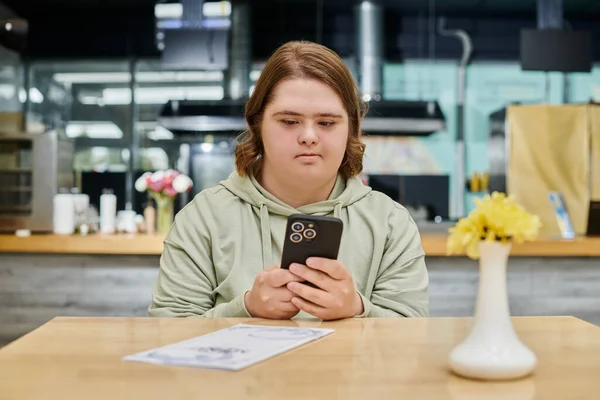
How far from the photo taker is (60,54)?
7.30 metres

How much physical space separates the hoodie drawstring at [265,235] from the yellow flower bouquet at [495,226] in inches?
29.5

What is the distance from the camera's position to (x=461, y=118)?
7.23 metres

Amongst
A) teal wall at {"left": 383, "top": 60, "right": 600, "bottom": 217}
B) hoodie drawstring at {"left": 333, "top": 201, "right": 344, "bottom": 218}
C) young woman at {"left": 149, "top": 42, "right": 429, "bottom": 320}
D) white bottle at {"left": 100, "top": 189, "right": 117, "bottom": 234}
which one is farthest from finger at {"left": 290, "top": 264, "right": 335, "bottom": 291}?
teal wall at {"left": 383, "top": 60, "right": 600, "bottom": 217}

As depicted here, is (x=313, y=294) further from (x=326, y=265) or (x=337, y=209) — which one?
(x=337, y=209)

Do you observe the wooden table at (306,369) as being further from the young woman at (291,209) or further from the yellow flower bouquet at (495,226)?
the young woman at (291,209)

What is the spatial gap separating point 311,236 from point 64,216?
3.37 m

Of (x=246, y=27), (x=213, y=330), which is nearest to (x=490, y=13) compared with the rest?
(x=246, y=27)

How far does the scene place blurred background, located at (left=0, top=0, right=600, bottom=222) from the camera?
699cm

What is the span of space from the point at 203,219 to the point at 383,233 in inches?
17.6

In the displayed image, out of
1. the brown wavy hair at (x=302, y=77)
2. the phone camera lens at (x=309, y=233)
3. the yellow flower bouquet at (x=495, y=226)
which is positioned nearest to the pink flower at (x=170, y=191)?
the brown wavy hair at (x=302, y=77)

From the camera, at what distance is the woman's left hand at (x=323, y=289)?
1275 mm

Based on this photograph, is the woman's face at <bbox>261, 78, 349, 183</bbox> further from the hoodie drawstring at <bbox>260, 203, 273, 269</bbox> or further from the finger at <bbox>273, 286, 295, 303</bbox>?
the finger at <bbox>273, 286, 295, 303</bbox>

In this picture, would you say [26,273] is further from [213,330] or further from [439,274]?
[213,330]

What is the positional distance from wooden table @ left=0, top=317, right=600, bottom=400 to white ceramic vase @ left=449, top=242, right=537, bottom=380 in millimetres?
17
